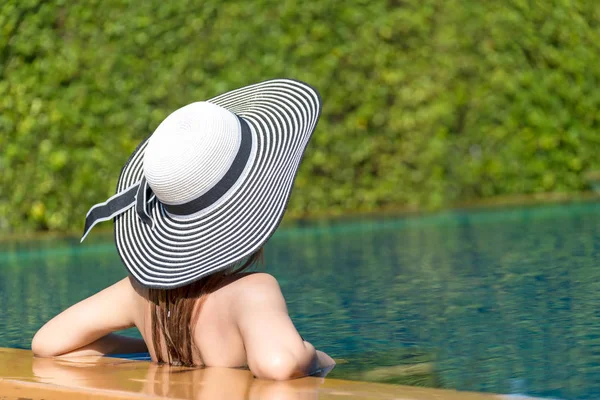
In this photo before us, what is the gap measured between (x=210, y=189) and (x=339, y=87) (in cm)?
585

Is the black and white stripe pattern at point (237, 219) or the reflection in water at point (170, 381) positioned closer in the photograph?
the reflection in water at point (170, 381)

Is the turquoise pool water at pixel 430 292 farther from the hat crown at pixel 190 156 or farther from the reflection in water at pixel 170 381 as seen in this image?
the hat crown at pixel 190 156

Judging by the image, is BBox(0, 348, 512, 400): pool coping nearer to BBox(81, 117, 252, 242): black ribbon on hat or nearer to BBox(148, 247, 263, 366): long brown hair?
BBox(148, 247, 263, 366): long brown hair

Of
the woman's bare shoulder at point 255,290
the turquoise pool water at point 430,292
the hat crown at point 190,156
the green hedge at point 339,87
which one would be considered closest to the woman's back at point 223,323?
the woman's bare shoulder at point 255,290

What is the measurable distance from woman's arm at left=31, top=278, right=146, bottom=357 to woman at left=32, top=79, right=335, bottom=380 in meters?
0.07

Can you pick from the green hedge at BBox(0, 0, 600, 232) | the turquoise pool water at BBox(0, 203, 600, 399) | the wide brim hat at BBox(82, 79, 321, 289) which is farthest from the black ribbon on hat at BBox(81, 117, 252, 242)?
the green hedge at BBox(0, 0, 600, 232)

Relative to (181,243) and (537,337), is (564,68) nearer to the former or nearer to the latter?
(537,337)

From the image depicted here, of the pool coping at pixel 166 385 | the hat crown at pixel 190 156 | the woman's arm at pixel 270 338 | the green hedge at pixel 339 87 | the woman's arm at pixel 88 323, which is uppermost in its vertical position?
the hat crown at pixel 190 156

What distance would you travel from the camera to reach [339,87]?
8.26 meters

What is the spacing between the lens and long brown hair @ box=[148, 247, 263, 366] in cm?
257

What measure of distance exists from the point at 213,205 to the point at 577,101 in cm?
694

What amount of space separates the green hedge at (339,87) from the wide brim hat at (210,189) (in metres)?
4.95

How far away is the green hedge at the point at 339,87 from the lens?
290 inches

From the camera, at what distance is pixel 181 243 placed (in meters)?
2.54
